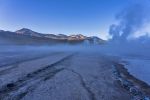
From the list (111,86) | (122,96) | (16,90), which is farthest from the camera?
(111,86)

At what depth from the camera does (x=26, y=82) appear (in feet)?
46.6

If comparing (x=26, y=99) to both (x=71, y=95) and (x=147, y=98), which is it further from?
(x=147, y=98)

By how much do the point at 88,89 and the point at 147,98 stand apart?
342 cm

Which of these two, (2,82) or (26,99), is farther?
(2,82)

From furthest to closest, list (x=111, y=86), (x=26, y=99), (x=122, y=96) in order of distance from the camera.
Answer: (x=111, y=86), (x=122, y=96), (x=26, y=99)

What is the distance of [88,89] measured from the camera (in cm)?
1367

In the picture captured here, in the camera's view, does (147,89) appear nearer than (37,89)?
No

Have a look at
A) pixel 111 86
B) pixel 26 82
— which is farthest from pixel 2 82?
pixel 111 86

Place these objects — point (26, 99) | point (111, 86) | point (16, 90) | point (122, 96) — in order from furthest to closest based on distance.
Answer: point (111, 86)
point (122, 96)
point (16, 90)
point (26, 99)

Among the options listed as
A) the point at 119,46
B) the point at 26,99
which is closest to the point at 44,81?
the point at 26,99

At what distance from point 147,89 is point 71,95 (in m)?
6.65

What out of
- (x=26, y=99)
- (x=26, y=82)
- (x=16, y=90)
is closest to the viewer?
(x=26, y=99)

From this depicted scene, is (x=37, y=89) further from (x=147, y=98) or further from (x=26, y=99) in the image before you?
(x=147, y=98)

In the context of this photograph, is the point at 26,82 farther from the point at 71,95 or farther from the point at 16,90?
the point at 71,95
